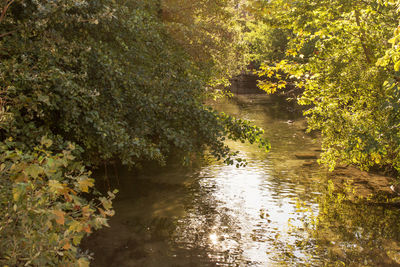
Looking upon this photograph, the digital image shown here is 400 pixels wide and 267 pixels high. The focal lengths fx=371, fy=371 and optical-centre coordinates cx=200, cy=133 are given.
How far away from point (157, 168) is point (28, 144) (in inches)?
407

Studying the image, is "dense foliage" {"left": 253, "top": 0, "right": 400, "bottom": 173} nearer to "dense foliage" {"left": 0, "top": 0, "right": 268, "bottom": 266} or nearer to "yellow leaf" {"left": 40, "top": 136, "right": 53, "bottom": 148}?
"dense foliage" {"left": 0, "top": 0, "right": 268, "bottom": 266}

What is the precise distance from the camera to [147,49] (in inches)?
400

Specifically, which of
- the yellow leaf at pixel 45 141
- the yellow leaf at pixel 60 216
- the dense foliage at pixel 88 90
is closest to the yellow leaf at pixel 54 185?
the yellow leaf at pixel 60 216

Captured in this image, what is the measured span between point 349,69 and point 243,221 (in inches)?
256

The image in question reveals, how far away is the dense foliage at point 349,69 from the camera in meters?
11.0

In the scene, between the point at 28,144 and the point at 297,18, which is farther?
the point at 297,18

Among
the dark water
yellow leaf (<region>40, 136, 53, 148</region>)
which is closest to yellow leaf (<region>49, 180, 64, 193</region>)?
yellow leaf (<region>40, 136, 53, 148</region>)

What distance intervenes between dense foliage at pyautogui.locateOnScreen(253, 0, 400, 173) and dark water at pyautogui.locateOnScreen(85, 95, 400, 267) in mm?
1982

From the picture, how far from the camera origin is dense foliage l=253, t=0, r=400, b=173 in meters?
11.0

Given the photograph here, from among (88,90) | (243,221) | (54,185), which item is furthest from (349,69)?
(54,185)

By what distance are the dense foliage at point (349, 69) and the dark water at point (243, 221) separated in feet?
6.50

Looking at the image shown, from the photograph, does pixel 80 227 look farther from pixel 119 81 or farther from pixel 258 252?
pixel 258 252

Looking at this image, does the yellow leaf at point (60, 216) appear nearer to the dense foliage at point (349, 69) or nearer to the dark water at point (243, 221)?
the dark water at point (243, 221)

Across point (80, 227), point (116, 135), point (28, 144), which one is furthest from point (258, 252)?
point (80, 227)
